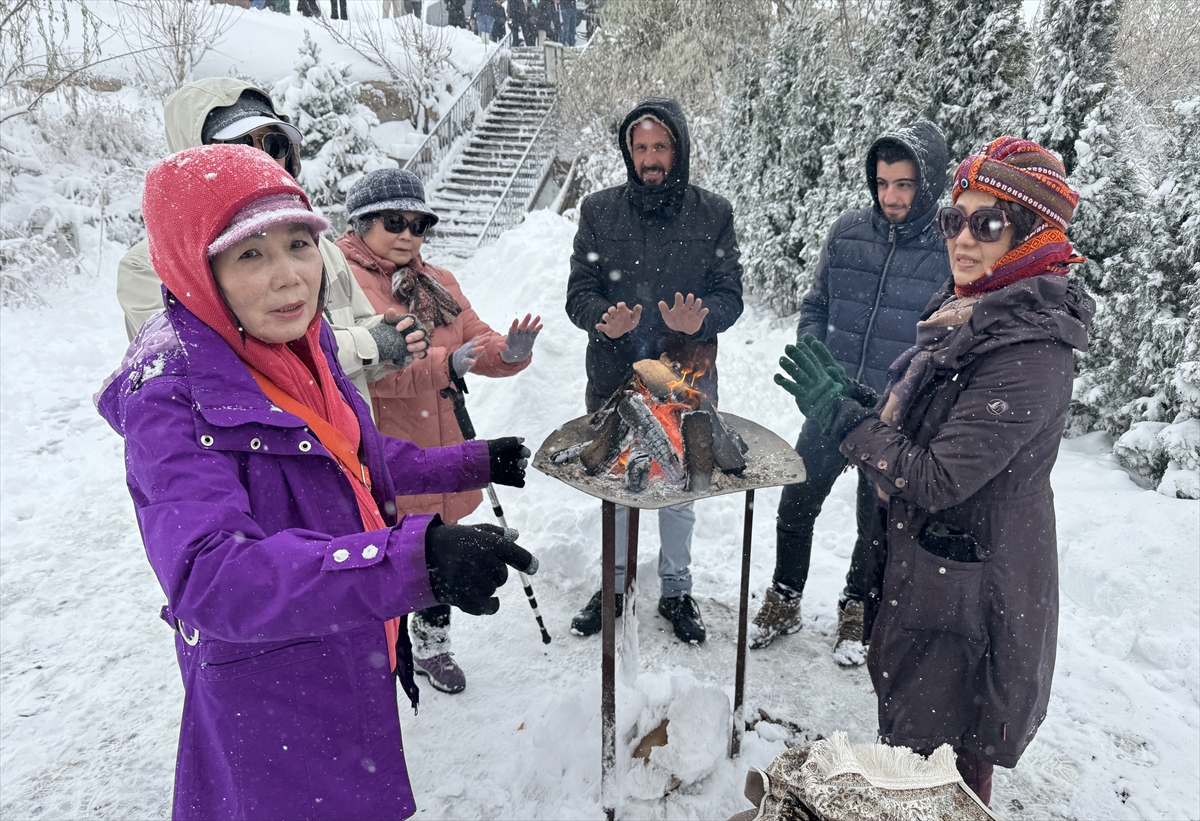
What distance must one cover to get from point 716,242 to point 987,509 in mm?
2097

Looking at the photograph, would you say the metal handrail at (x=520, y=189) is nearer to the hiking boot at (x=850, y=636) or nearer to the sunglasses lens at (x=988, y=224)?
the hiking boot at (x=850, y=636)

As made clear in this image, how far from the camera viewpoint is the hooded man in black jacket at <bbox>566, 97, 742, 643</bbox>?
11.7 ft

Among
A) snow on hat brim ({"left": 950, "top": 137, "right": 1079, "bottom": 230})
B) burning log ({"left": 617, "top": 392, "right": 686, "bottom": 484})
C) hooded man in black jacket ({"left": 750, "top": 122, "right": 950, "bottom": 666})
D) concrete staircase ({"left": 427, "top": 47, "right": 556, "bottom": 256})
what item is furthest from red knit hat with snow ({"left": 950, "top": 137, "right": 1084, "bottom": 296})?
concrete staircase ({"left": 427, "top": 47, "right": 556, "bottom": 256})

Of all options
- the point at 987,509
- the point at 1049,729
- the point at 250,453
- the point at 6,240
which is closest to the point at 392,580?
the point at 250,453

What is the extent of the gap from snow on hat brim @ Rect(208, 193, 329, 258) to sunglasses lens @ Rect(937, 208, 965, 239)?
6.39 feet

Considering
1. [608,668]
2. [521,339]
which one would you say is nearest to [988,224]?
[521,339]

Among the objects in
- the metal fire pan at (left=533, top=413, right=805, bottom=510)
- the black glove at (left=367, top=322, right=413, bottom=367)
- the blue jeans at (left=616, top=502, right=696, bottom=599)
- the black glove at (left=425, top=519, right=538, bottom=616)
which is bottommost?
→ the blue jeans at (left=616, top=502, right=696, bottom=599)

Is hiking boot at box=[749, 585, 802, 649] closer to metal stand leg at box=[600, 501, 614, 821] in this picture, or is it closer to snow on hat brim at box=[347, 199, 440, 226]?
metal stand leg at box=[600, 501, 614, 821]

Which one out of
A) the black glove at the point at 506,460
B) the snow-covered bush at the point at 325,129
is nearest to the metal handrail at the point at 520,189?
the snow-covered bush at the point at 325,129

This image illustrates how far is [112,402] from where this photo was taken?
1.58m

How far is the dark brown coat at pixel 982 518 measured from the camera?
1.99 meters

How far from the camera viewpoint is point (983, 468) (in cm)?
203

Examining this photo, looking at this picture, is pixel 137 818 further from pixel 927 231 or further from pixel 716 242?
pixel 927 231

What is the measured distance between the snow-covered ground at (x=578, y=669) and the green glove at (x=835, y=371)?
1.58m
